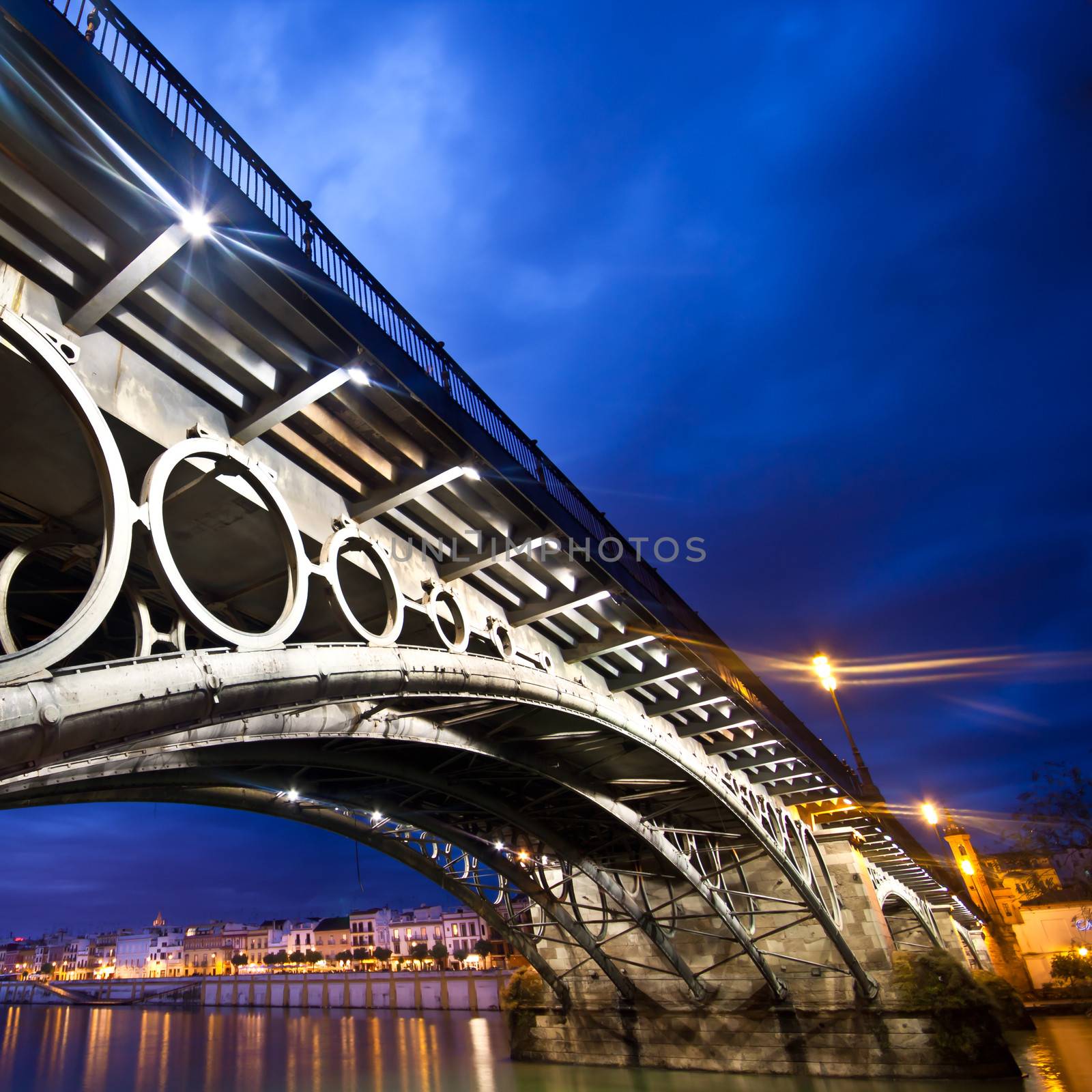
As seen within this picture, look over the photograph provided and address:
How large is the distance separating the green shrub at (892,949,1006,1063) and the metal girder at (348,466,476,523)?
2040 cm

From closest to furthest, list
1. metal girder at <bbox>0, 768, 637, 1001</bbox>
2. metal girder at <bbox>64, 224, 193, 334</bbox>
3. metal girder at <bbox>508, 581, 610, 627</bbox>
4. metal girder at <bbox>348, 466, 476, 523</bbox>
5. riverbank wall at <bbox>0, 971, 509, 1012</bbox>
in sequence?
metal girder at <bbox>64, 224, 193, 334</bbox> < metal girder at <bbox>348, 466, 476, 523</bbox> < metal girder at <bbox>508, 581, 610, 627</bbox> < metal girder at <bbox>0, 768, 637, 1001</bbox> < riverbank wall at <bbox>0, 971, 509, 1012</bbox>

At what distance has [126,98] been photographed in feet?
14.5

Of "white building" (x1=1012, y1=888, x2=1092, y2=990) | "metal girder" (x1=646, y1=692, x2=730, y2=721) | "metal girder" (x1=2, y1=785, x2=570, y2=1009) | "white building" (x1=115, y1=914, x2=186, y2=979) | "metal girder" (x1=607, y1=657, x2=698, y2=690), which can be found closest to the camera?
"metal girder" (x1=607, y1=657, x2=698, y2=690)

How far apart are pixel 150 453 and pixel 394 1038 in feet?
143

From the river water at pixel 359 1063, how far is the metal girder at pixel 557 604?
52.3ft

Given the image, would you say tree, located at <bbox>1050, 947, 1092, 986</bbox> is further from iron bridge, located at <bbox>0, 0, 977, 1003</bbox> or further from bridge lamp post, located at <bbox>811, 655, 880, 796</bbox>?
iron bridge, located at <bbox>0, 0, 977, 1003</bbox>

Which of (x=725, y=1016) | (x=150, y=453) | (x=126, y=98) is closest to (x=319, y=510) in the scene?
(x=150, y=453)

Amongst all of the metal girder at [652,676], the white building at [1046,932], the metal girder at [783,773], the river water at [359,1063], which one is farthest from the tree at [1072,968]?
the metal girder at [652,676]

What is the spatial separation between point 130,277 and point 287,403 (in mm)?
1530

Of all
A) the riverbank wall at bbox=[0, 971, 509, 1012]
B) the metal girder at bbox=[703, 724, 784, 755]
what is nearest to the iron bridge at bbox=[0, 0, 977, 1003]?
the metal girder at bbox=[703, 724, 784, 755]

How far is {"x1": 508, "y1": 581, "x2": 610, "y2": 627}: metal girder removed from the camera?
10.2 m

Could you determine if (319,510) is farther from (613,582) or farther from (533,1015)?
(533,1015)

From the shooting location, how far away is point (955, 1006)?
720 inches

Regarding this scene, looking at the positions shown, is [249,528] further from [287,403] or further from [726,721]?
[726,721]
